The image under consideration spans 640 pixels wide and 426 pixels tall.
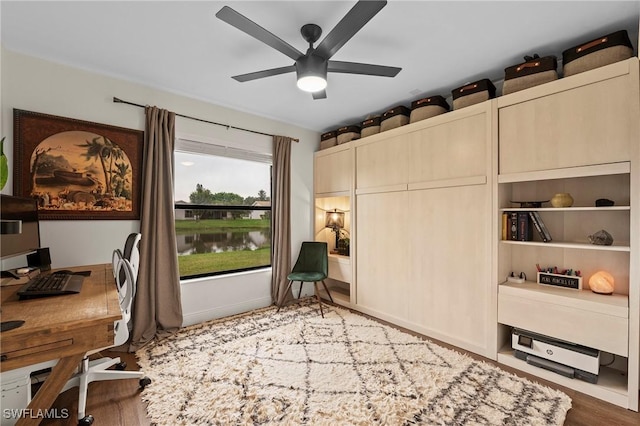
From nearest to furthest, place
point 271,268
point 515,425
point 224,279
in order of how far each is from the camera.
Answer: point 515,425 → point 224,279 → point 271,268

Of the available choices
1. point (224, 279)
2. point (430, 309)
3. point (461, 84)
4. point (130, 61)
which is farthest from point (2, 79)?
point (430, 309)

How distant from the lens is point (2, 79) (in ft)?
7.73

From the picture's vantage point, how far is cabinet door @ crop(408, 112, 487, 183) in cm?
269

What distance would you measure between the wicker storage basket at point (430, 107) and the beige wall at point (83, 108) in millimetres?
2292

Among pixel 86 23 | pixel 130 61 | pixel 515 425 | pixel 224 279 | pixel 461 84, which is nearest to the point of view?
pixel 515 425

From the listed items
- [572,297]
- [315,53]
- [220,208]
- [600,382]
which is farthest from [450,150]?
[220,208]

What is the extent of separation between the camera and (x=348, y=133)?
4.08 metres

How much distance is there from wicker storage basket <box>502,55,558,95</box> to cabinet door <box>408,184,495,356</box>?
884 millimetres

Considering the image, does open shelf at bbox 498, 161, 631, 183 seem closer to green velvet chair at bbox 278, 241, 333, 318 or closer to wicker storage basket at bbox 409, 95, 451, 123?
wicker storage basket at bbox 409, 95, 451, 123

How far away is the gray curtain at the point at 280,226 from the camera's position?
400 cm

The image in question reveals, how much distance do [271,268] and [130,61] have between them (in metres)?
2.77

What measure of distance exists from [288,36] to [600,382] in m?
3.42

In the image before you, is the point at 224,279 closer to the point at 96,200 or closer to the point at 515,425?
the point at 96,200

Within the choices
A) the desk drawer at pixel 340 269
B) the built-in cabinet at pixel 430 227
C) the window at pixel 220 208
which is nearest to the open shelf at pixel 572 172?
the built-in cabinet at pixel 430 227
